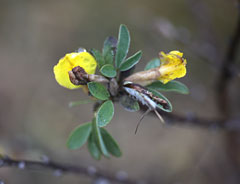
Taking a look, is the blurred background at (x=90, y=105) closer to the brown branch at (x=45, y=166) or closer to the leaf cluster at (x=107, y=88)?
the brown branch at (x=45, y=166)

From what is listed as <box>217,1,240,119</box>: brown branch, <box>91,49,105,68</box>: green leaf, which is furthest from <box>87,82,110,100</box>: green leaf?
<box>217,1,240,119</box>: brown branch

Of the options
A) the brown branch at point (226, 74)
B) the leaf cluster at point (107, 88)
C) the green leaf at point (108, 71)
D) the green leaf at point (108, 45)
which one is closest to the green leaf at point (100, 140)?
the leaf cluster at point (107, 88)

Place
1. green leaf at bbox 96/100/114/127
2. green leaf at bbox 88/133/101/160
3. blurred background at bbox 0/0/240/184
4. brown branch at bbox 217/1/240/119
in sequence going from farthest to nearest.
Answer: blurred background at bbox 0/0/240/184, brown branch at bbox 217/1/240/119, green leaf at bbox 88/133/101/160, green leaf at bbox 96/100/114/127

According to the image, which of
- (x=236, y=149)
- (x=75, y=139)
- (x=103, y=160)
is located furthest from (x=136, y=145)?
(x=75, y=139)

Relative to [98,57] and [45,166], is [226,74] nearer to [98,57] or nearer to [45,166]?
[98,57]

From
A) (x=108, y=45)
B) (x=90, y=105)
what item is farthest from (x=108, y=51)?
(x=90, y=105)

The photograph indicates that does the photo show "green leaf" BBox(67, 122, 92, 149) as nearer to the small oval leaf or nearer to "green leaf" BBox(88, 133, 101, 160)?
"green leaf" BBox(88, 133, 101, 160)
